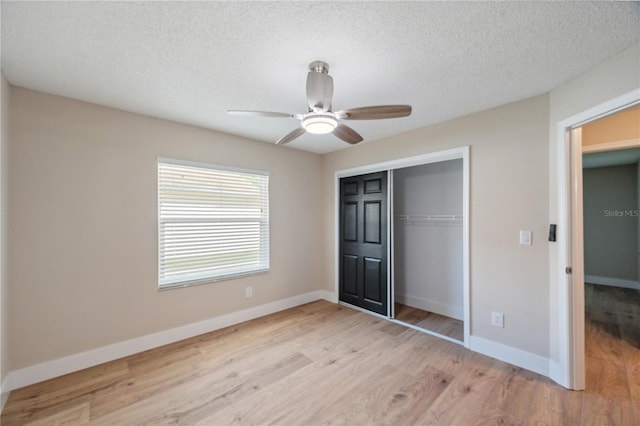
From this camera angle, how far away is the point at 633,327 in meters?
3.16

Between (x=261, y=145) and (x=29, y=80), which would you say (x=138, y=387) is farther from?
(x=261, y=145)

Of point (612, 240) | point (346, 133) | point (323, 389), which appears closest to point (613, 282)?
point (612, 240)

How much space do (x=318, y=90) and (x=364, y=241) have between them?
2607 mm

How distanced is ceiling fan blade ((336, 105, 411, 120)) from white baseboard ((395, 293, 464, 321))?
2965 mm

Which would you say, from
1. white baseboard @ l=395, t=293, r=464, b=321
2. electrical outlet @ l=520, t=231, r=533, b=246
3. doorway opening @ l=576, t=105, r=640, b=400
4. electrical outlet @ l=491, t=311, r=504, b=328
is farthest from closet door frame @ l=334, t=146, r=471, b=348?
doorway opening @ l=576, t=105, r=640, b=400

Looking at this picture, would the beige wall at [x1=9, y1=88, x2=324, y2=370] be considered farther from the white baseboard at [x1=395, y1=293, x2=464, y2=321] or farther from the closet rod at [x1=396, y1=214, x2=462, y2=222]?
the closet rod at [x1=396, y1=214, x2=462, y2=222]

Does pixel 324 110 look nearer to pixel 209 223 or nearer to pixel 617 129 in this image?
pixel 209 223

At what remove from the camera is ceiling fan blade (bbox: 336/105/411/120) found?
1.71m

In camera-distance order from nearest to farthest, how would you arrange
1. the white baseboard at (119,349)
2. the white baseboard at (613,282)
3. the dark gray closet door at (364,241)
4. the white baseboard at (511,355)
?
the white baseboard at (119,349) < the white baseboard at (511,355) < the dark gray closet door at (364,241) < the white baseboard at (613,282)

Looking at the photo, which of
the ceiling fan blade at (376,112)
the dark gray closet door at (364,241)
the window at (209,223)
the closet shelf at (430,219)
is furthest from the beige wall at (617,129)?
the window at (209,223)

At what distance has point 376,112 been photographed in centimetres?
177

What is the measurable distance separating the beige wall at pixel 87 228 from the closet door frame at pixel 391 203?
1840 millimetres

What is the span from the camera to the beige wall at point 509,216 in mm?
2326

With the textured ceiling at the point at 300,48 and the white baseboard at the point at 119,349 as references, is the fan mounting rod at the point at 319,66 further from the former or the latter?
the white baseboard at the point at 119,349
